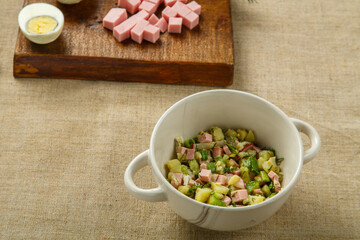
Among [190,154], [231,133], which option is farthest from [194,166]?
[231,133]

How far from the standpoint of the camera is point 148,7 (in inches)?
59.5

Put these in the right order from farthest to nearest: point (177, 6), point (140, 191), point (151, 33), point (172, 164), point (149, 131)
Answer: point (177, 6)
point (151, 33)
point (149, 131)
point (172, 164)
point (140, 191)

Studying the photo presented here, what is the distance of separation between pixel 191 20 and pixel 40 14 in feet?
1.62

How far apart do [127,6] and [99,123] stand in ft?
1.48

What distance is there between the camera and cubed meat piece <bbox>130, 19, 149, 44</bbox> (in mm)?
1425

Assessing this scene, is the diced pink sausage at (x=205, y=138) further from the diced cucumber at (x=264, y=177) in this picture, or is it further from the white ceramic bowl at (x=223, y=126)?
the diced cucumber at (x=264, y=177)

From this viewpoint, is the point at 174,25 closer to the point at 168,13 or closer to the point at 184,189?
the point at 168,13

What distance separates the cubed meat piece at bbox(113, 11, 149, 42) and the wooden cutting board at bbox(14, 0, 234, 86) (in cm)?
2

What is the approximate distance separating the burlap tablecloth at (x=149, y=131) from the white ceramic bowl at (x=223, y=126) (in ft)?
0.55

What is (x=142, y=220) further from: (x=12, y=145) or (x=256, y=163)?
(x=12, y=145)

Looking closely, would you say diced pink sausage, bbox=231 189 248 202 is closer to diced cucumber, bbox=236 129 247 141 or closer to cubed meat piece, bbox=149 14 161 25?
diced cucumber, bbox=236 129 247 141

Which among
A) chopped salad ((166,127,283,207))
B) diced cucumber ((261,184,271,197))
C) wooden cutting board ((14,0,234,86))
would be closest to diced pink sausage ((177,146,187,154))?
chopped salad ((166,127,283,207))

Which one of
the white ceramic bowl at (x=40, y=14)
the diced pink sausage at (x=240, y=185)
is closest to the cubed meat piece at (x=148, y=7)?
the white ceramic bowl at (x=40, y=14)

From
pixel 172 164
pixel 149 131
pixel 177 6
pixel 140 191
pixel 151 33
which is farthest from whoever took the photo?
pixel 177 6
